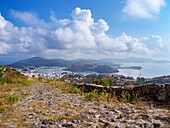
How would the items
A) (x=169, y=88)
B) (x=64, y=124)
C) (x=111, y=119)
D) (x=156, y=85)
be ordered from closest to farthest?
1. (x=64, y=124)
2. (x=111, y=119)
3. (x=169, y=88)
4. (x=156, y=85)

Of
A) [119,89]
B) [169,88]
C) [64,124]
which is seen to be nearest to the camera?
[64,124]

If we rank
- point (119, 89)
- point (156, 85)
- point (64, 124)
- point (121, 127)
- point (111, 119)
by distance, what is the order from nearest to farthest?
1. point (121, 127)
2. point (64, 124)
3. point (111, 119)
4. point (156, 85)
5. point (119, 89)

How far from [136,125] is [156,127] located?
47 cm

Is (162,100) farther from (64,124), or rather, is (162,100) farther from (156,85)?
(64,124)

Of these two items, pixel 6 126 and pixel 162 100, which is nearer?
pixel 6 126

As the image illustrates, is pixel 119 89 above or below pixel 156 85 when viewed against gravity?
below

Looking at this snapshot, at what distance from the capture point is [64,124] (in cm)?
320

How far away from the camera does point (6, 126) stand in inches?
124

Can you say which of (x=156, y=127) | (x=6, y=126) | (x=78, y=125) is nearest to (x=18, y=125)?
(x=6, y=126)

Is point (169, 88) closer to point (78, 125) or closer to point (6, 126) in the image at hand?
point (78, 125)

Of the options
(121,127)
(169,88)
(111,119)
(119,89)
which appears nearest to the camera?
(121,127)

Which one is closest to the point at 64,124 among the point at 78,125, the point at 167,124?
the point at 78,125

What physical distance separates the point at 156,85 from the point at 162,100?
3.12 feet

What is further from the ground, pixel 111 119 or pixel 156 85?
pixel 156 85
